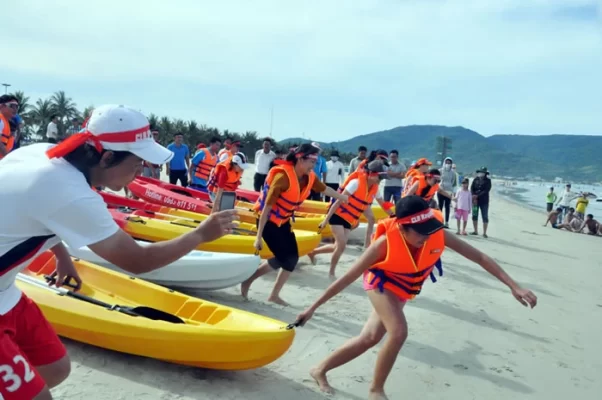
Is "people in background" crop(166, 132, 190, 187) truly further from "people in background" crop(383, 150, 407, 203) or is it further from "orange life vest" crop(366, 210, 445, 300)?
"orange life vest" crop(366, 210, 445, 300)

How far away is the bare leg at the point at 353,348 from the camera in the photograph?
332 cm

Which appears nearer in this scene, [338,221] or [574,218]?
[338,221]

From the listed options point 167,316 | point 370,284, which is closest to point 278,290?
point 167,316

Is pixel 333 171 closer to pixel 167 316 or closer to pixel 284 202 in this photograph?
pixel 284 202

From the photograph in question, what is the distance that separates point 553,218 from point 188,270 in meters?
15.9

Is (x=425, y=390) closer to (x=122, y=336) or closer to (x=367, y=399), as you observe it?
(x=367, y=399)

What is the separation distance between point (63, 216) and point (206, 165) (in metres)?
8.55

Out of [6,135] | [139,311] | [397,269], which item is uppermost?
[6,135]

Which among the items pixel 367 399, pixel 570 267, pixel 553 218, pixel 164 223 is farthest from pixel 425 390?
pixel 553 218

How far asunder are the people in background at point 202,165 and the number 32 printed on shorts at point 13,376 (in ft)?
27.4

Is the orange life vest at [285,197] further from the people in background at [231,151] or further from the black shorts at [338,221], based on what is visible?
the people in background at [231,151]

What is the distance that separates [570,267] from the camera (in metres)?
9.94

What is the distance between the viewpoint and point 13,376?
5.48ft

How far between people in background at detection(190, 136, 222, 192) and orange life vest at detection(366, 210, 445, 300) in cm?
Result: 708
